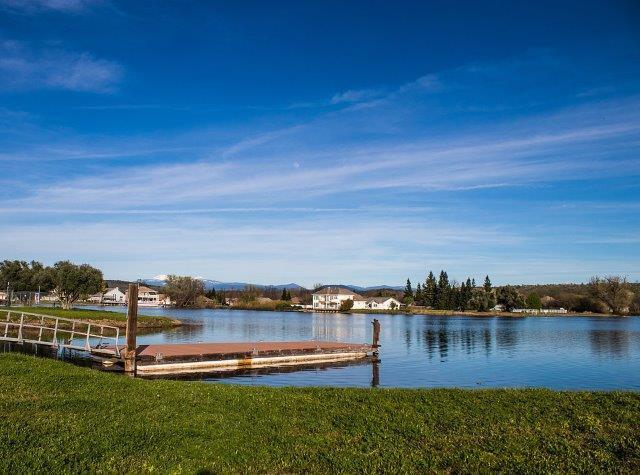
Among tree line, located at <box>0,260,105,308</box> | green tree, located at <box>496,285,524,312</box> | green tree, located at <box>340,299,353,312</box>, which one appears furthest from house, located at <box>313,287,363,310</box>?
tree line, located at <box>0,260,105,308</box>

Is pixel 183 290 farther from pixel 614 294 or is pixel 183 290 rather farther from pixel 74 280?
pixel 614 294

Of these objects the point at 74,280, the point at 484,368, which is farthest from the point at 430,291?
the point at 484,368

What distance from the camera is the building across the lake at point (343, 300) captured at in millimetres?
182000

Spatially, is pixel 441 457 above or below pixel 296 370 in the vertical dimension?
above

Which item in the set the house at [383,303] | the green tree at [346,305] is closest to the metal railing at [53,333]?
→ the green tree at [346,305]

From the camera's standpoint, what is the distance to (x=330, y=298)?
18825cm

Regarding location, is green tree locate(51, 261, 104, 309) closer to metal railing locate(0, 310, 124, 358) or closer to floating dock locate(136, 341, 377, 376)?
metal railing locate(0, 310, 124, 358)

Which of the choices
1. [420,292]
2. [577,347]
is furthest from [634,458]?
[420,292]

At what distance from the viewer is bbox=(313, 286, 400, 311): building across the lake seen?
7165 inches

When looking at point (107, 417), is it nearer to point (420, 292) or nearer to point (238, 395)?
point (238, 395)

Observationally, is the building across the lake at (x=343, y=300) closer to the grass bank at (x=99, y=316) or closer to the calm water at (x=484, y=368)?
A: the grass bank at (x=99, y=316)

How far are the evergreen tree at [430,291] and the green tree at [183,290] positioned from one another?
78.1 meters

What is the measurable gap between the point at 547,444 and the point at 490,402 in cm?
389

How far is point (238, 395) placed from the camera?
52.2 ft
